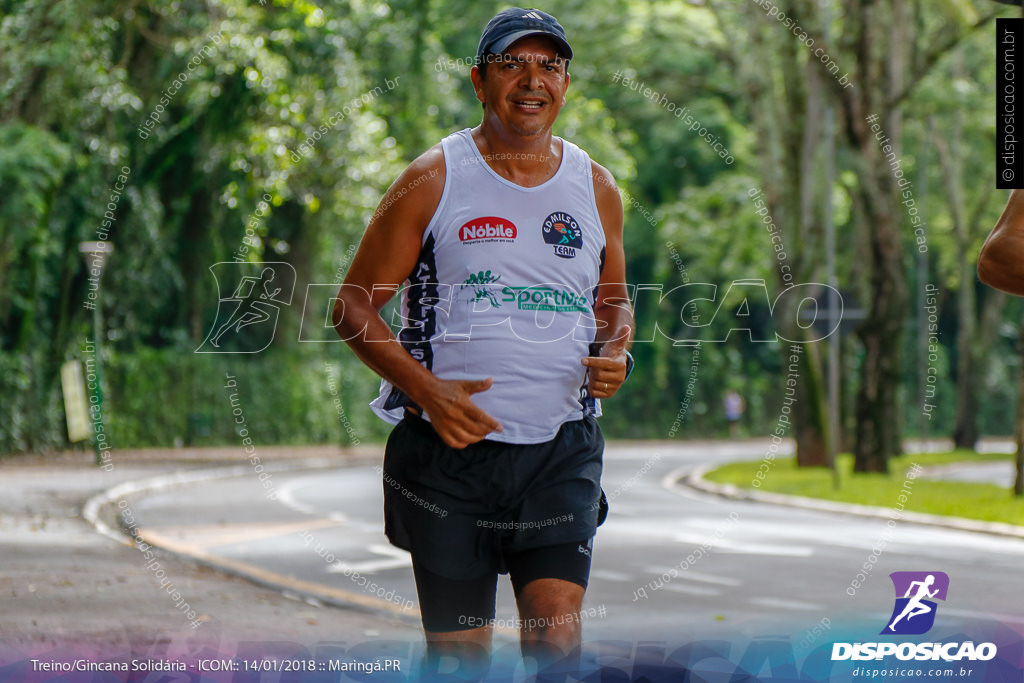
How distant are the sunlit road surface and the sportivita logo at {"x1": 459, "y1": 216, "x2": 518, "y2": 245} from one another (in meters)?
3.96

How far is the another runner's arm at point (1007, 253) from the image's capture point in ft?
7.86

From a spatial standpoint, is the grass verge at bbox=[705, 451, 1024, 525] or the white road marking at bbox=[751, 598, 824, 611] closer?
the white road marking at bbox=[751, 598, 824, 611]

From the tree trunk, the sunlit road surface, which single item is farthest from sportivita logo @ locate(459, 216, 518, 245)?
the tree trunk

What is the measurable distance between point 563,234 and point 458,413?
0.46m

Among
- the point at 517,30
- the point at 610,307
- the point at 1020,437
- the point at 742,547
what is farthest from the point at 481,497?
the point at 1020,437

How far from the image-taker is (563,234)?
3.08 metres

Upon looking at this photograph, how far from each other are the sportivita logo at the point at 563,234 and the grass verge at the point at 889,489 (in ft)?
37.7

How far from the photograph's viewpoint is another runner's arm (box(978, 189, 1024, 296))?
2395mm

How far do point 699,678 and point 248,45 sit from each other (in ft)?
45.0

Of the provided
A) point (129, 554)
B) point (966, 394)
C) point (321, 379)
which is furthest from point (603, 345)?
point (966, 394)

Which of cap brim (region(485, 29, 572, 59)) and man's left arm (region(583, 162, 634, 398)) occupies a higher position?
cap brim (region(485, 29, 572, 59))

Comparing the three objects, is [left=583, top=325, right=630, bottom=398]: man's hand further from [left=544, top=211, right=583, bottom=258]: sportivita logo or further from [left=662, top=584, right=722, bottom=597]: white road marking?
[left=662, top=584, right=722, bottom=597]: white road marking

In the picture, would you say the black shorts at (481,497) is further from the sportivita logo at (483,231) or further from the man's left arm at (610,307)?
the sportivita logo at (483,231)

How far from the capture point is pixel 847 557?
1067cm
